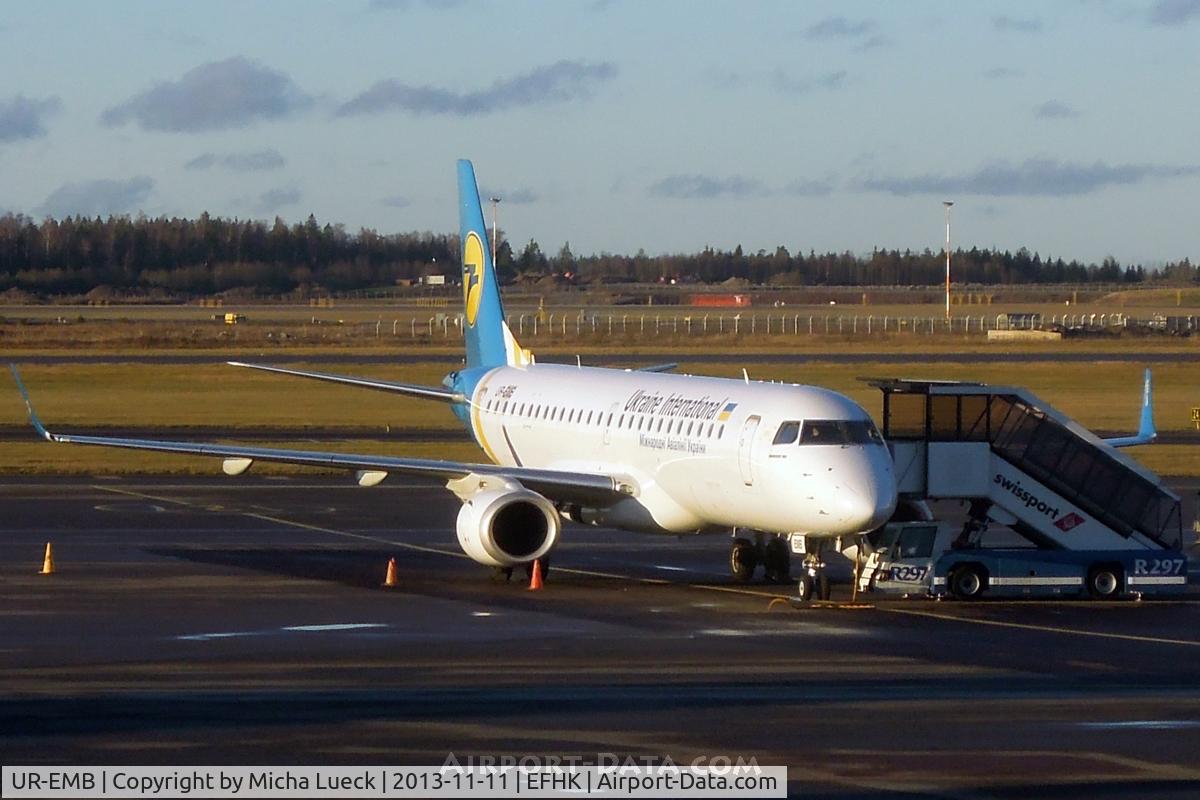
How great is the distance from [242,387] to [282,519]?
41814 millimetres

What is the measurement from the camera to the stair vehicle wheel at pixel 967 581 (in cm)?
2772

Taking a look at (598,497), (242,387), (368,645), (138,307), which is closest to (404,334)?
(242,387)

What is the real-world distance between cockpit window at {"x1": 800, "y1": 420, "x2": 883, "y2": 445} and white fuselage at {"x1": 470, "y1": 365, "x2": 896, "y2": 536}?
3 cm

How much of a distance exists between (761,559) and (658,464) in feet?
7.97

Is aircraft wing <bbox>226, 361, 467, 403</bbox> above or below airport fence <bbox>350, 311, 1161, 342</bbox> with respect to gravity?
above

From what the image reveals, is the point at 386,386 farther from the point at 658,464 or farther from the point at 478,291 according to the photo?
the point at 658,464

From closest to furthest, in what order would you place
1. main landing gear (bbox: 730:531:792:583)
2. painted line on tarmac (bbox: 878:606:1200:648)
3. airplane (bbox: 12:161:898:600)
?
painted line on tarmac (bbox: 878:606:1200:648), airplane (bbox: 12:161:898:600), main landing gear (bbox: 730:531:792:583)

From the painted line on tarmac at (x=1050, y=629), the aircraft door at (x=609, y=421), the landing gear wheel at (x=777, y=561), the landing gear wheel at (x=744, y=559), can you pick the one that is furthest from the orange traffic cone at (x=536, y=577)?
the painted line on tarmac at (x=1050, y=629)

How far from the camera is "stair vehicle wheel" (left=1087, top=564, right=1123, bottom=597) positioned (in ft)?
92.5

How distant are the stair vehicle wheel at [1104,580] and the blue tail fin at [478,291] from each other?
47.8ft

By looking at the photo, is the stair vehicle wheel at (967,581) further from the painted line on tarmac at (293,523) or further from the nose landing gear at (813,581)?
the painted line on tarmac at (293,523)

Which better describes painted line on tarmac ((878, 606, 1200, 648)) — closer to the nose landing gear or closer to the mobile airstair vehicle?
the nose landing gear

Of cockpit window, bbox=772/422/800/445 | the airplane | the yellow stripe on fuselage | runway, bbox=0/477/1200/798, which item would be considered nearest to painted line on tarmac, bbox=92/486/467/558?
runway, bbox=0/477/1200/798

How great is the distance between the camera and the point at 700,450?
2809cm
